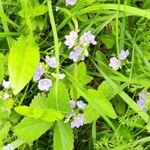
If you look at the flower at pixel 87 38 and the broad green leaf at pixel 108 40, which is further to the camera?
the broad green leaf at pixel 108 40

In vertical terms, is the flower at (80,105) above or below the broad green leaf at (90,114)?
above

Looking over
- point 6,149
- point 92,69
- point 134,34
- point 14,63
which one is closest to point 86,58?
point 92,69

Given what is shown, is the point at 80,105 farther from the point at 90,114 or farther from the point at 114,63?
the point at 114,63

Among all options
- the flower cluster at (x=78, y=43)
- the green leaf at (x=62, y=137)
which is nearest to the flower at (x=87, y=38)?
the flower cluster at (x=78, y=43)

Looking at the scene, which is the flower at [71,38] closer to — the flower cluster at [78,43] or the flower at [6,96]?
the flower cluster at [78,43]

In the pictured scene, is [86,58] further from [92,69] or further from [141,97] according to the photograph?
[141,97]

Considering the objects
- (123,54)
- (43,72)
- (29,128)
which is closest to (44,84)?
(43,72)
